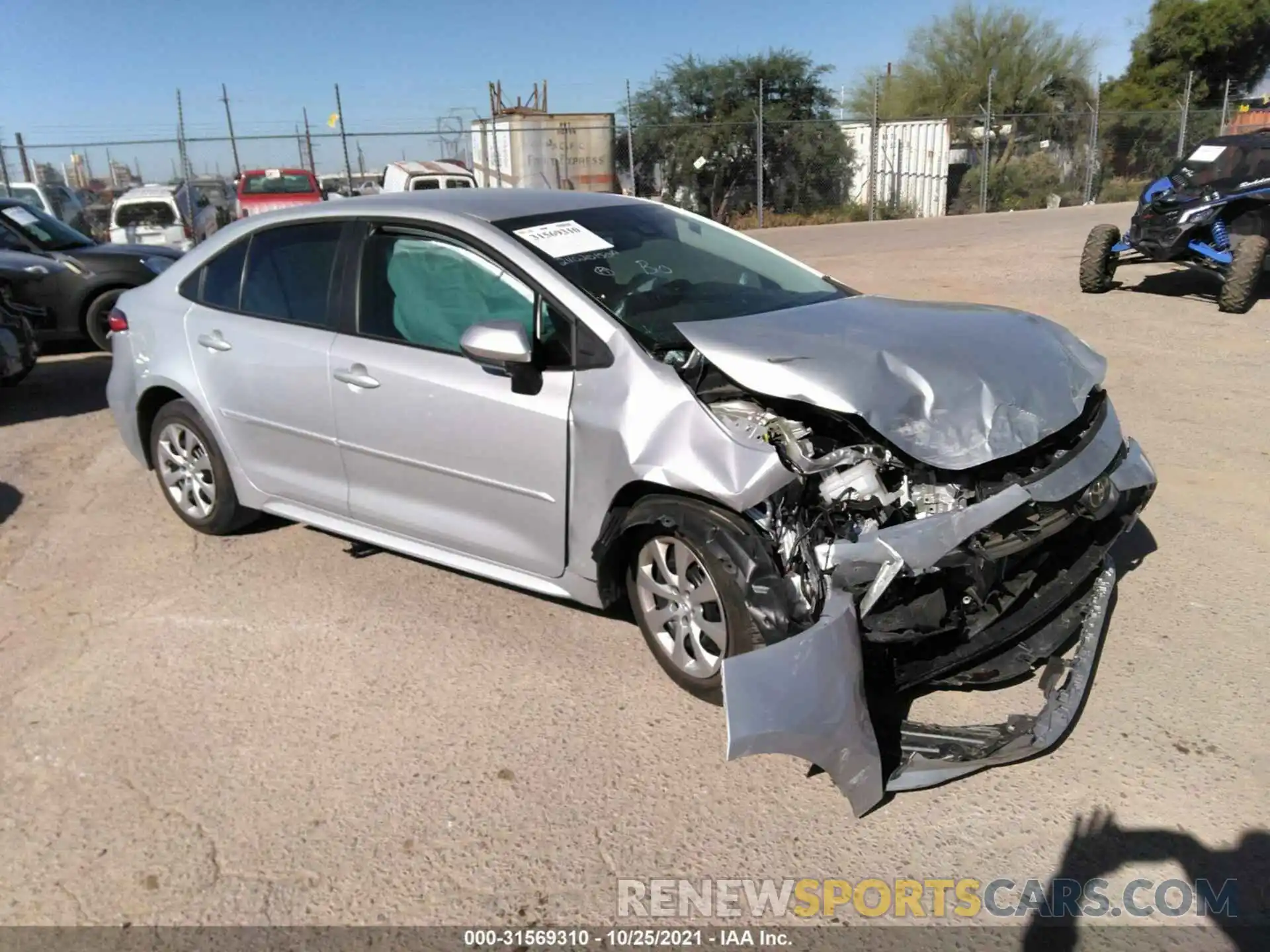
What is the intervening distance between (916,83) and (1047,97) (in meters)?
4.63

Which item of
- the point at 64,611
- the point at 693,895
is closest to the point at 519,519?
the point at 693,895

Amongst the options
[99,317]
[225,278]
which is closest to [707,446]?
[225,278]

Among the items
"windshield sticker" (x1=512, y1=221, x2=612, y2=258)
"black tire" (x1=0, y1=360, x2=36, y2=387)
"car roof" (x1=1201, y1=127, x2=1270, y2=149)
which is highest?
"car roof" (x1=1201, y1=127, x2=1270, y2=149)

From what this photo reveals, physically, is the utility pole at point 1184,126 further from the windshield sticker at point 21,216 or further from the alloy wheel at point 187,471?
the alloy wheel at point 187,471

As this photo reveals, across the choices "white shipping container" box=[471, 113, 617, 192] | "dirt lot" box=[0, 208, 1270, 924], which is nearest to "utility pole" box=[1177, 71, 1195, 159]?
"white shipping container" box=[471, 113, 617, 192]

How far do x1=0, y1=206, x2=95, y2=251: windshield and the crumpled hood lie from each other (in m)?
8.98

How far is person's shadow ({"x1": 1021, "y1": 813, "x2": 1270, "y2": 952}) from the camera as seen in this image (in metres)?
2.53

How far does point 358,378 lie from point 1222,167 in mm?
10502

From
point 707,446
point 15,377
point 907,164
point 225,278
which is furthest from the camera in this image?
point 907,164

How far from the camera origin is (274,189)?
21109 mm

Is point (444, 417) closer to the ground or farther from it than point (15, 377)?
farther from it

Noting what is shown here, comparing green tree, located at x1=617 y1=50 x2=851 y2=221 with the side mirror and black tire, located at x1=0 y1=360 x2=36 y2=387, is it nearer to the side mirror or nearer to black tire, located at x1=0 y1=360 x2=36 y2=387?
black tire, located at x1=0 y1=360 x2=36 y2=387

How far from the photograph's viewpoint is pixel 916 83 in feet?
123

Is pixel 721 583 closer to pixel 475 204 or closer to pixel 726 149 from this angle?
pixel 475 204
